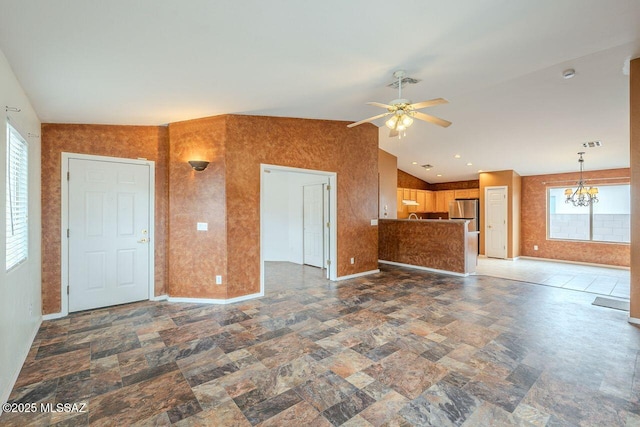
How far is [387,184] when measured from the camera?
8133mm

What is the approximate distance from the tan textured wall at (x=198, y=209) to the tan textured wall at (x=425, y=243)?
4358 mm

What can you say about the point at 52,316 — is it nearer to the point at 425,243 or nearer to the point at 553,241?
the point at 425,243

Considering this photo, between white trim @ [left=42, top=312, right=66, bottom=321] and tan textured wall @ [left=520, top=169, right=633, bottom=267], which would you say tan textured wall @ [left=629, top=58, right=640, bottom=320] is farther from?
white trim @ [left=42, top=312, right=66, bottom=321]

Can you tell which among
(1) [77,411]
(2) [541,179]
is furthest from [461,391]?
(2) [541,179]

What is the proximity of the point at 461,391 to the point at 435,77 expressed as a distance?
10.3 ft

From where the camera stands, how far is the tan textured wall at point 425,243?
6.00 metres

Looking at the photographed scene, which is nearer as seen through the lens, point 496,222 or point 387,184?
point 387,184

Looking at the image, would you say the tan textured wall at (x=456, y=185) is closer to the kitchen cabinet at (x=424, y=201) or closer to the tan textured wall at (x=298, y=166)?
the kitchen cabinet at (x=424, y=201)

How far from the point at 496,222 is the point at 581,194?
2.08 meters

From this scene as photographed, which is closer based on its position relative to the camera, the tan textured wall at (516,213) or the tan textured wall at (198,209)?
the tan textured wall at (198,209)

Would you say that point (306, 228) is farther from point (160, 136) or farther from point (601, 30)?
point (601, 30)

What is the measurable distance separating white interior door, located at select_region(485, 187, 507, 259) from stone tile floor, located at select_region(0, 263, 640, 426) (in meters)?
4.77

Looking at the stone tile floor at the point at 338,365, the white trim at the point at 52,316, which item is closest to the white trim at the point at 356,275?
the stone tile floor at the point at 338,365

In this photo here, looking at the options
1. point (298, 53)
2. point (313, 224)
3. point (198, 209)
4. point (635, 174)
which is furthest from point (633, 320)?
point (198, 209)
